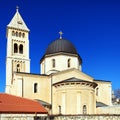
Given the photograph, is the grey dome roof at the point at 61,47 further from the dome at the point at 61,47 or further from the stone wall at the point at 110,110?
the stone wall at the point at 110,110

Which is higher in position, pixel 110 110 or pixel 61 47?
pixel 61 47

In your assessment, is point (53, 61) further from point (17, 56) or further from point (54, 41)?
point (17, 56)

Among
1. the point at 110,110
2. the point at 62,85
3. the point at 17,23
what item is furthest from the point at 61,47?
the point at 17,23

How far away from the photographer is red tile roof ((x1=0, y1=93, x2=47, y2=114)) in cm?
2802

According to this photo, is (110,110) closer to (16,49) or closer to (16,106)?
(16,106)

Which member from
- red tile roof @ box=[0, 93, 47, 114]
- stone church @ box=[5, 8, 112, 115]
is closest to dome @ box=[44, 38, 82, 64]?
stone church @ box=[5, 8, 112, 115]

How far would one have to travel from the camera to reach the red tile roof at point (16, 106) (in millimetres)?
28022

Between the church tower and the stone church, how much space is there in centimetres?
1185

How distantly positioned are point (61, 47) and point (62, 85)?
379 inches

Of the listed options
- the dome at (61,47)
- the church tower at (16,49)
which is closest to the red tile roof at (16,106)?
the dome at (61,47)

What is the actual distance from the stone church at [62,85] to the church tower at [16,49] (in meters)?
11.8

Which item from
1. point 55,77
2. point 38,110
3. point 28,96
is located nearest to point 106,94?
point 55,77

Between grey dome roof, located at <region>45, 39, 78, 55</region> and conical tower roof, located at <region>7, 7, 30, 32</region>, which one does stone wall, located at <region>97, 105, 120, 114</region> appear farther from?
conical tower roof, located at <region>7, 7, 30, 32</region>

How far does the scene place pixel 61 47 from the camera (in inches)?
1655
